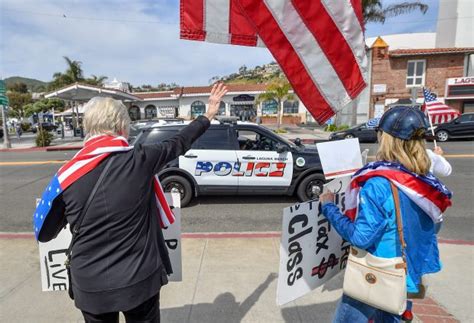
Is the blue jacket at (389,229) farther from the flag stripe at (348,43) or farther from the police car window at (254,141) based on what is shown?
→ the police car window at (254,141)

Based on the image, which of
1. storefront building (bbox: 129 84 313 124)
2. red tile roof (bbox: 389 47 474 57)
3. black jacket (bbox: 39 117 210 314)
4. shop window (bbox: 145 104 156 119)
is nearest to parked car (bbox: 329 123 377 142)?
red tile roof (bbox: 389 47 474 57)

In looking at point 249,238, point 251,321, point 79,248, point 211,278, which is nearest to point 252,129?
point 249,238

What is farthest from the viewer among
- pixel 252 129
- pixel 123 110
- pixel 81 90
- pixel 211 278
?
pixel 81 90

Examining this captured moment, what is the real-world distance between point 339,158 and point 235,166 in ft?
13.3

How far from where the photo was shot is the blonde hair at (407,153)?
166cm

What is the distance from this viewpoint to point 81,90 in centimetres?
2239

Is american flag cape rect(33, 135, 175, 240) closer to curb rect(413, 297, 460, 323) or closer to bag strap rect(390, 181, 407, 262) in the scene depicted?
bag strap rect(390, 181, 407, 262)

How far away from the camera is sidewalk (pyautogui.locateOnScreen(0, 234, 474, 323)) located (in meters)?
2.86

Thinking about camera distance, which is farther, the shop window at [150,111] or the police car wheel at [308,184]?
the shop window at [150,111]

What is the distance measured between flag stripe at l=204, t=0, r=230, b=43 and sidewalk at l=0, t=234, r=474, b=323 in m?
2.27

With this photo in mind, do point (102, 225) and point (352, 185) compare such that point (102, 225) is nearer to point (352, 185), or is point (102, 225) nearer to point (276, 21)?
point (352, 185)

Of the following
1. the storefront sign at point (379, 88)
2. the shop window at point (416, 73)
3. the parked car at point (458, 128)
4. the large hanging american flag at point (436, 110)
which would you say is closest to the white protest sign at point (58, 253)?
the large hanging american flag at point (436, 110)

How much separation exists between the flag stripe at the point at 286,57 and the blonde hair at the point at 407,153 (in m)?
0.58

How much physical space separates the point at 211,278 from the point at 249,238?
1191 mm
